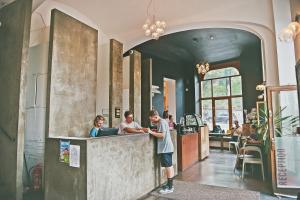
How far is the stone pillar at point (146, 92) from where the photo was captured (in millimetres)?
7414

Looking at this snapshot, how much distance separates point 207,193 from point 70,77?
11.8 ft

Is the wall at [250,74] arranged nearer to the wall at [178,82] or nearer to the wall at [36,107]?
the wall at [178,82]

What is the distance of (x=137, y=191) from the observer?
11.7 feet

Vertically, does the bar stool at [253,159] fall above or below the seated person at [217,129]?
below

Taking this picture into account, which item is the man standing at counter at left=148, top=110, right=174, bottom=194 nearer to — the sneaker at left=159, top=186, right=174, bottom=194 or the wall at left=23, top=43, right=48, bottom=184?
the sneaker at left=159, top=186, right=174, bottom=194

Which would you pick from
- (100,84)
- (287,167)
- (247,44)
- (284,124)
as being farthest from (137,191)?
(247,44)

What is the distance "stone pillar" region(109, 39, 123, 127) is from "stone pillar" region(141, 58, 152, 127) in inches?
57.2

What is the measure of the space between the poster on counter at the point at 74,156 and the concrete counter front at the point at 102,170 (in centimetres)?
5

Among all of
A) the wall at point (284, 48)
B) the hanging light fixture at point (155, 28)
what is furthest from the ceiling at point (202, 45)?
the hanging light fixture at point (155, 28)

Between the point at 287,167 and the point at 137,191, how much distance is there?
292 cm

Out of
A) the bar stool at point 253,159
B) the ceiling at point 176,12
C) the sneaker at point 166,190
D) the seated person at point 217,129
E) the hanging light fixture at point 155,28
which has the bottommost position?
the sneaker at point 166,190

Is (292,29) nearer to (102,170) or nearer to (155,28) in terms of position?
(155,28)

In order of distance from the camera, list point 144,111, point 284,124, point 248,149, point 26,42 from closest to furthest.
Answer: point 26,42 → point 284,124 → point 248,149 → point 144,111

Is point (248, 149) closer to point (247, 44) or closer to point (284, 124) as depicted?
point (284, 124)
